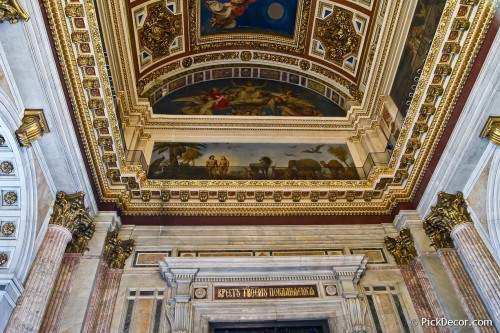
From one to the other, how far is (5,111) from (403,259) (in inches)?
278

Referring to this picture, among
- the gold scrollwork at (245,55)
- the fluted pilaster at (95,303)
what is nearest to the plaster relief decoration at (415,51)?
the gold scrollwork at (245,55)

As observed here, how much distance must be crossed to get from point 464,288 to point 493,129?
259cm

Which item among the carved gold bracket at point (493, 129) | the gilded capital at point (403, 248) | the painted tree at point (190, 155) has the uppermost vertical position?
the painted tree at point (190, 155)

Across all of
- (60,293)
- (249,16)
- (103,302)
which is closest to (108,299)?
(103,302)

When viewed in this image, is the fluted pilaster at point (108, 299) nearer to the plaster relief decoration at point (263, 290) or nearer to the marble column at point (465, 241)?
the plaster relief decoration at point (263, 290)

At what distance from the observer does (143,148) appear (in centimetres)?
1061

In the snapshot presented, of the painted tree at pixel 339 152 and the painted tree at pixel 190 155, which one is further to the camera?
the painted tree at pixel 339 152

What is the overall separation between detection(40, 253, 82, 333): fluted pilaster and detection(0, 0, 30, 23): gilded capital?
3.89 metres

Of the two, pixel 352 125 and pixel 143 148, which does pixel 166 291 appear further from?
pixel 352 125

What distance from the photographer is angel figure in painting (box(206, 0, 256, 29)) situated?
499 inches

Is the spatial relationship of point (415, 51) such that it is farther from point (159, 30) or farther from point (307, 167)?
point (159, 30)

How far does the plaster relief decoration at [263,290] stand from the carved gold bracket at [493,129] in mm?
2936

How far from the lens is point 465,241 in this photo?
7.59m

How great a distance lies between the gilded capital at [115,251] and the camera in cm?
820
